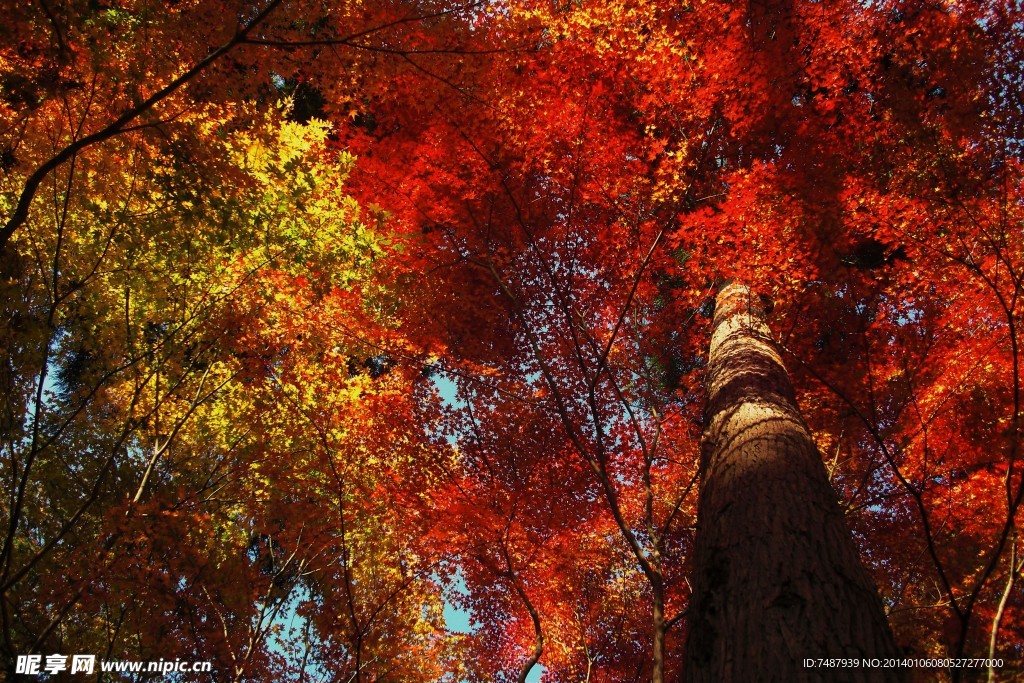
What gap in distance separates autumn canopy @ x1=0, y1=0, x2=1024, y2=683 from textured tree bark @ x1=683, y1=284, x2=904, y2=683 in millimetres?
453

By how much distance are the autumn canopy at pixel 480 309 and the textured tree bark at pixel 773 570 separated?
45 cm

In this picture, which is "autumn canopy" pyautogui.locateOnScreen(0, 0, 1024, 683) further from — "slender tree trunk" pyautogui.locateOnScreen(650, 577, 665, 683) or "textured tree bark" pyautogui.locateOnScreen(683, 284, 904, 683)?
"slender tree trunk" pyautogui.locateOnScreen(650, 577, 665, 683)

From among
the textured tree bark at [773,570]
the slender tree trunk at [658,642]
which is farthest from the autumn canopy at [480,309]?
the slender tree trunk at [658,642]

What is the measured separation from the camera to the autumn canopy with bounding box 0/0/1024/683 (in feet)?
20.6

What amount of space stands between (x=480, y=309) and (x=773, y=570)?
9.85 m

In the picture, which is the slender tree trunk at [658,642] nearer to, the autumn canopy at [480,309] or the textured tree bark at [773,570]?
the textured tree bark at [773,570]

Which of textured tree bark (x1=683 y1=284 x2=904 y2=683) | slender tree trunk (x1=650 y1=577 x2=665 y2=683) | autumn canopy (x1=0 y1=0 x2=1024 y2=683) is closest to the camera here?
textured tree bark (x1=683 y1=284 x2=904 y2=683)

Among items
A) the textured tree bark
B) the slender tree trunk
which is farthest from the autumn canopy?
the slender tree trunk

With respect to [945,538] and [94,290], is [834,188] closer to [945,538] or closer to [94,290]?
[945,538]

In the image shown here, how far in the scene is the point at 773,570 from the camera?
2.81 metres

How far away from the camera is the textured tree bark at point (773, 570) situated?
236 cm

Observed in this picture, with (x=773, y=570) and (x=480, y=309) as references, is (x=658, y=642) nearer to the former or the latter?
(x=773, y=570)

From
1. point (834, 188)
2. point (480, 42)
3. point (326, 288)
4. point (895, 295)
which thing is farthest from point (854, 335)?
point (326, 288)

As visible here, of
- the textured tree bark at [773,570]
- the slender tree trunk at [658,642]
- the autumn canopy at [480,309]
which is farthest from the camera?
the autumn canopy at [480,309]
